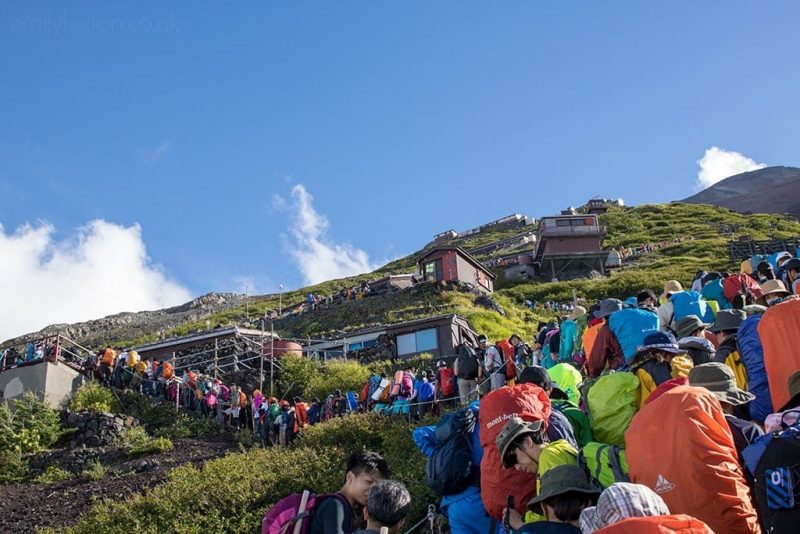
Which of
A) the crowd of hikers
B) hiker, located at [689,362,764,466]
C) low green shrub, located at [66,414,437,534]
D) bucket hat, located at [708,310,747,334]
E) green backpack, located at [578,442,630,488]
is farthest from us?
low green shrub, located at [66,414,437,534]

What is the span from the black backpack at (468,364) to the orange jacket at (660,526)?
981 cm

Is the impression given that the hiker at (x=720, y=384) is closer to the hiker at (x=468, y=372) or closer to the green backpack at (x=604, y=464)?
the green backpack at (x=604, y=464)

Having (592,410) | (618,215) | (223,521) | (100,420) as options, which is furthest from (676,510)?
(618,215)

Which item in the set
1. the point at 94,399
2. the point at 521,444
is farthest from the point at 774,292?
the point at 94,399

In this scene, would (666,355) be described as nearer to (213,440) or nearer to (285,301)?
(213,440)

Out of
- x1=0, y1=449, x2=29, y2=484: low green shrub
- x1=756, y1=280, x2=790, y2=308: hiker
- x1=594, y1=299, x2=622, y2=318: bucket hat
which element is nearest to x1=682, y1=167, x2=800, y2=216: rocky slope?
x1=594, y1=299, x2=622, y2=318: bucket hat

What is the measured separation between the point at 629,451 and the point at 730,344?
2665 millimetres

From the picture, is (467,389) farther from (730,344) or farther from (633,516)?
(633,516)

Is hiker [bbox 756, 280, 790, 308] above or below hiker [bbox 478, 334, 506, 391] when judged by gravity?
above

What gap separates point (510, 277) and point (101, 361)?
1752 inches

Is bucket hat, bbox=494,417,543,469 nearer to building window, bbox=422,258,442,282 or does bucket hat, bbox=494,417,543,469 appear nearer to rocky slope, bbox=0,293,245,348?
building window, bbox=422,258,442,282

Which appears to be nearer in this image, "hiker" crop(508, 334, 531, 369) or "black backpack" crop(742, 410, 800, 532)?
"black backpack" crop(742, 410, 800, 532)

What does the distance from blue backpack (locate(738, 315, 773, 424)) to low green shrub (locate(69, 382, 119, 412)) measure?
855 inches

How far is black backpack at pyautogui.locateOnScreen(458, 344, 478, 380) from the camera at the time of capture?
41.0 feet
